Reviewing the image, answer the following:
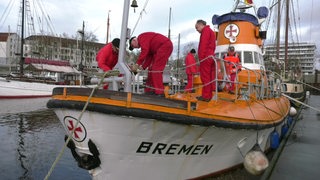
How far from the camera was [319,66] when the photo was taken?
8012 cm

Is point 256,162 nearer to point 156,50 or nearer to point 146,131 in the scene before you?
point 146,131

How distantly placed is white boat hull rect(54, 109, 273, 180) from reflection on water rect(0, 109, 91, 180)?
274cm

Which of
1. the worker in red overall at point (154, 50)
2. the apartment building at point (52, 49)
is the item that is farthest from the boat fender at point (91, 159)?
the apartment building at point (52, 49)

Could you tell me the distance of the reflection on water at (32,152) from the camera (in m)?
7.07

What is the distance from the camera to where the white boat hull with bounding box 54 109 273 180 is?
4.25m

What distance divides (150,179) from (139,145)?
70 cm

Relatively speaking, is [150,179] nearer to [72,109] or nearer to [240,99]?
[72,109]

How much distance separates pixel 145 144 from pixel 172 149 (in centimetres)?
49

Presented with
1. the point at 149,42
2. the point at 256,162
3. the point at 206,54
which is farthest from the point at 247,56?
the point at 256,162

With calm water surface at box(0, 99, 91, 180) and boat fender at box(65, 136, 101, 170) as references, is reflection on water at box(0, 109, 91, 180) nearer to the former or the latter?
calm water surface at box(0, 99, 91, 180)

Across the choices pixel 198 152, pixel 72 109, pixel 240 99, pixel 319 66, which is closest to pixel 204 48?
pixel 240 99

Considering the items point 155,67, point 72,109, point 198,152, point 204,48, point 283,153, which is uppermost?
point 204,48


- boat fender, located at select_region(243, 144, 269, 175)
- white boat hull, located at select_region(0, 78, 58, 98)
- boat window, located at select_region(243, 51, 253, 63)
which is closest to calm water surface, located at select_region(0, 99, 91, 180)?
boat fender, located at select_region(243, 144, 269, 175)

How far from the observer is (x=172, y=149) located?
15.5 feet
